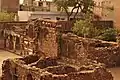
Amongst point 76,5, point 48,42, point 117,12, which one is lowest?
point 48,42

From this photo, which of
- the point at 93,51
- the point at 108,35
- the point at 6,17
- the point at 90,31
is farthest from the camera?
the point at 6,17

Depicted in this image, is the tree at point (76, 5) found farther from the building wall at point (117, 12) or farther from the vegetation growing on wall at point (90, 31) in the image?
the vegetation growing on wall at point (90, 31)

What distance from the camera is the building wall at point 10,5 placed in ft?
111

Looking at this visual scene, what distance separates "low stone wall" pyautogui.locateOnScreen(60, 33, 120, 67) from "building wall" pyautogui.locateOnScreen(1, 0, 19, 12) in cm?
1436

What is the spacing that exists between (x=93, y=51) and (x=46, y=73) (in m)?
8.67

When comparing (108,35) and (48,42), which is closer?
(48,42)

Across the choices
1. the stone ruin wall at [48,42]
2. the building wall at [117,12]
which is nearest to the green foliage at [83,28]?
the stone ruin wall at [48,42]

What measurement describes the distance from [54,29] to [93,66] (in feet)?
31.3

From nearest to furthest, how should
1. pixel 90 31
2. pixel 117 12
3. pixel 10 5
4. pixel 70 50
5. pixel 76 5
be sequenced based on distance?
pixel 70 50 < pixel 90 31 < pixel 76 5 < pixel 117 12 < pixel 10 5

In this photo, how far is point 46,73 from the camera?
11.4 meters

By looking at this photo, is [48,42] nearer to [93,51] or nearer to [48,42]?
[48,42]

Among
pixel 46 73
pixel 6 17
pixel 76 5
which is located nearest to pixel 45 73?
pixel 46 73

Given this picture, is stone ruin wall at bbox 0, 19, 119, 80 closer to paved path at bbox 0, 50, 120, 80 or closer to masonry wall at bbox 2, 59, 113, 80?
masonry wall at bbox 2, 59, 113, 80

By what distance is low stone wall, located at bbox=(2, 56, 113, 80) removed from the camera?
37.4 feet
